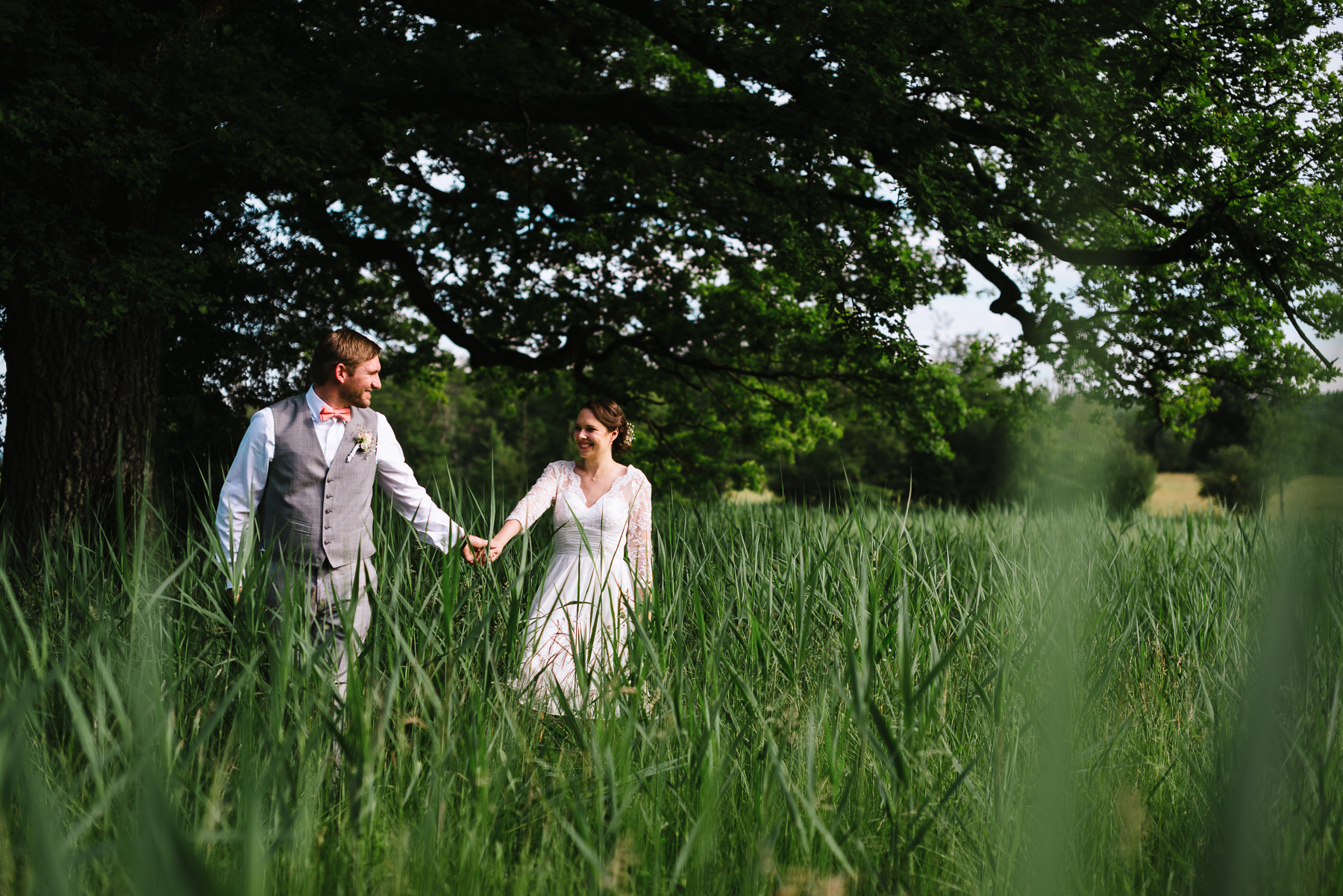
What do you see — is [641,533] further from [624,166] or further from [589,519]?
[624,166]

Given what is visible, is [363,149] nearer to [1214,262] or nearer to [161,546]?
[161,546]

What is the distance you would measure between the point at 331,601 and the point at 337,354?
3.24 feet

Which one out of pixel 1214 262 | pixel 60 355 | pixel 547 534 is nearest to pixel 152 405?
pixel 60 355

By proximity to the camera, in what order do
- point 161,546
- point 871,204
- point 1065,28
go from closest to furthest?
point 161,546, point 1065,28, point 871,204

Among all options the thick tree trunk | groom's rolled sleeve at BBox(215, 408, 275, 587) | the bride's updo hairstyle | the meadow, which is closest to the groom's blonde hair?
groom's rolled sleeve at BBox(215, 408, 275, 587)

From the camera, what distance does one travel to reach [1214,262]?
6.72 meters

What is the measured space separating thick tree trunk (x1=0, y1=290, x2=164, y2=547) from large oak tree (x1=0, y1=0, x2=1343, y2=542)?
0.06 feet

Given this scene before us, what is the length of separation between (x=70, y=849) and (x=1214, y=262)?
7.48 m

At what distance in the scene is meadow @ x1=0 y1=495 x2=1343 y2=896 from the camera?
1.61 meters

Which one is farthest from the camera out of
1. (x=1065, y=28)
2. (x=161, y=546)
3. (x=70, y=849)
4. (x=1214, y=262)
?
(x=1214, y=262)

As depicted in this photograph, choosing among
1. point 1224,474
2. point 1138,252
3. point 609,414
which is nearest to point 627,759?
point 609,414

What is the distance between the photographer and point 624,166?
25.3 ft

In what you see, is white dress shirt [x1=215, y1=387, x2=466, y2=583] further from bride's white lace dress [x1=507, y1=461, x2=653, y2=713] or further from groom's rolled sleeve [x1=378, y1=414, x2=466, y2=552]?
bride's white lace dress [x1=507, y1=461, x2=653, y2=713]

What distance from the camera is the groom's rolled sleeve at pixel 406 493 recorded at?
360 cm
